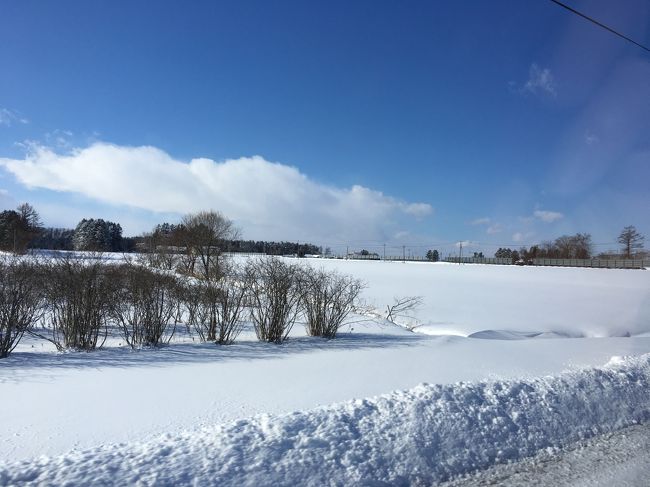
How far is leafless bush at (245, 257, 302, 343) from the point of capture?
35.3 ft

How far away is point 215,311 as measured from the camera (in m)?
10.4

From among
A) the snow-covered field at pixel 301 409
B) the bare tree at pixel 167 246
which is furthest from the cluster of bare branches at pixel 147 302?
the bare tree at pixel 167 246

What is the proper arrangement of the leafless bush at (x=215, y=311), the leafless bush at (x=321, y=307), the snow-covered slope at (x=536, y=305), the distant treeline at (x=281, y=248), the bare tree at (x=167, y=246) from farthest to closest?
1. the distant treeline at (x=281, y=248)
2. the bare tree at (x=167, y=246)
3. the snow-covered slope at (x=536, y=305)
4. the leafless bush at (x=321, y=307)
5. the leafless bush at (x=215, y=311)

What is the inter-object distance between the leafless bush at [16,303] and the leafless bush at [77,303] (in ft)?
0.80

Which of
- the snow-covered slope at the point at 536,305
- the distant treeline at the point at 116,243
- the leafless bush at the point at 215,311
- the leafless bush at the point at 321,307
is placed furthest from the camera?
the distant treeline at the point at 116,243

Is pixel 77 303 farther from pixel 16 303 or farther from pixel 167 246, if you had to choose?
pixel 167 246

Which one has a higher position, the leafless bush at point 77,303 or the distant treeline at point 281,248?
the distant treeline at point 281,248

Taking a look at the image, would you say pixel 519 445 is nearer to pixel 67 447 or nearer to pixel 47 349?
pixel 67 447

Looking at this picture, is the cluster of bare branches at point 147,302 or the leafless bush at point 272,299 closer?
the cluster of bare branches at point 147,302

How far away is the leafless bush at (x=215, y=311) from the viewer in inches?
406

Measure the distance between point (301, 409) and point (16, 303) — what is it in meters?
6.77

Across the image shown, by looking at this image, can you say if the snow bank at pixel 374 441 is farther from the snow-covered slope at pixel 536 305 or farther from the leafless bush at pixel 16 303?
the snow-covered slope at pixel 536 305

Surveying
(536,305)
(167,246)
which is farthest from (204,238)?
(536,305)

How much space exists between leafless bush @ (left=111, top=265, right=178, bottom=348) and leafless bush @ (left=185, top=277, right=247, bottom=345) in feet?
1.92
